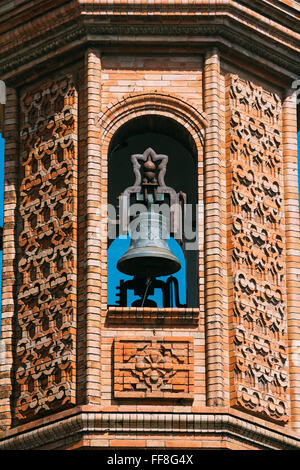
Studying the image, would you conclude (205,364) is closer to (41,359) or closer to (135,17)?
(41,359)

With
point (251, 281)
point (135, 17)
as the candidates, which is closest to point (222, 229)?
point (251, 281)

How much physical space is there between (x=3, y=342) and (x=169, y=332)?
262 centimetres

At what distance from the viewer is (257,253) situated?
43.2 metres

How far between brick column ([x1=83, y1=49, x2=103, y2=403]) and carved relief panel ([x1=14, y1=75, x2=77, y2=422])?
0.29 m

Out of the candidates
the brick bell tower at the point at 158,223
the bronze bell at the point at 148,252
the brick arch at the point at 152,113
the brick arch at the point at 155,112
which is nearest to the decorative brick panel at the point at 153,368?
the brick bell tower at the point at 158,223

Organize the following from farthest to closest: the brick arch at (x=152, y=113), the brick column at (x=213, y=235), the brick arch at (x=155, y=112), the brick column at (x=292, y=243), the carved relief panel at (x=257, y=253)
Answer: the brick arch at (x=155, y=112) → the brick arch at (x=152, y=113) → the brick column at (x=292, y=243) → the carved relief panel at (x=257, y=253) → the brick column at (x=213, y=235)

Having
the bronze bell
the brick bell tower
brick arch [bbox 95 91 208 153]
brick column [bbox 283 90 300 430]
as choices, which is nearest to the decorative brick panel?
the brick bell tower

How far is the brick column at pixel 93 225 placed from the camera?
41.7 m

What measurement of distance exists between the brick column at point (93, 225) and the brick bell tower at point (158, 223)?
0.03 m

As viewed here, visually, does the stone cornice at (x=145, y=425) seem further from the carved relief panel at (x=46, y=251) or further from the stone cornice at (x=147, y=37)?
the stone cornice at (x=147, y=37)

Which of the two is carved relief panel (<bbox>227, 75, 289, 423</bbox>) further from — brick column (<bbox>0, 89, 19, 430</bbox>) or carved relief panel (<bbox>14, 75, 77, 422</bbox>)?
brick column (<bbox>0, 89, 19, 430</bbox>)

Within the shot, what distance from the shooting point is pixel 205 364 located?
42.0 meters

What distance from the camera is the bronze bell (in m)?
43.0

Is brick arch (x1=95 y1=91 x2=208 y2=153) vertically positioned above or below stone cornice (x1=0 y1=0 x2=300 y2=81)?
below
